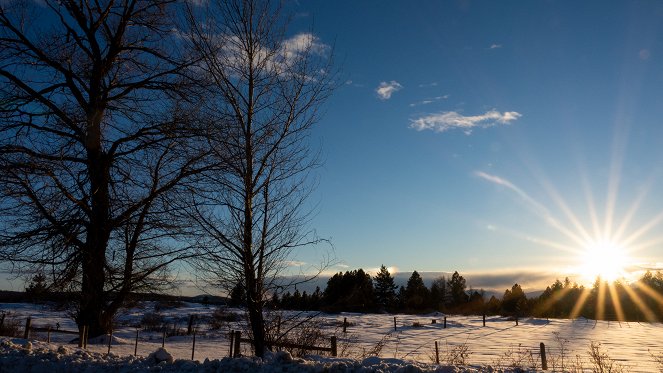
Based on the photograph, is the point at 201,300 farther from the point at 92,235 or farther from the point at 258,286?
the point at 92,235

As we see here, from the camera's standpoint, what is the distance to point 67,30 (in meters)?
12.5

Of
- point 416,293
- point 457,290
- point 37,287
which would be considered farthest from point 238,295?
point 457,290

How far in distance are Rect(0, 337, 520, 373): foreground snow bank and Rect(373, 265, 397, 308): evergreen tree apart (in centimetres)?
8245

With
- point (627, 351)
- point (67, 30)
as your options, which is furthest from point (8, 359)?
point (627, 351)

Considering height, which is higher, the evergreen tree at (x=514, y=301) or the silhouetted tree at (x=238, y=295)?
the silhouetted tree at (x=238, y=295)

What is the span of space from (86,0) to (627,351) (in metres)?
27.7

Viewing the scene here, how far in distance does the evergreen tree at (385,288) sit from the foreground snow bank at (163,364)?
82451 millimetres

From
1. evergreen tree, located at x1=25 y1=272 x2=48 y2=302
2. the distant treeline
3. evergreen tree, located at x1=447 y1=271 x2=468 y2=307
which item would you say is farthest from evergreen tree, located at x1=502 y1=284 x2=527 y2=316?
evergreen tree, located at x1=25 y1=272 x2=48 y2=302

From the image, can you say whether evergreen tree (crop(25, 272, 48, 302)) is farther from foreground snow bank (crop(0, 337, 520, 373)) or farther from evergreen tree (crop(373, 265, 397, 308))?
evergreen tree (crop(373, 265, 397, 308))

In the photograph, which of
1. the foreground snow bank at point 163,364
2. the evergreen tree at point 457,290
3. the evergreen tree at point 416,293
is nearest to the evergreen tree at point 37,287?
the foreground snow bank at point 163,364

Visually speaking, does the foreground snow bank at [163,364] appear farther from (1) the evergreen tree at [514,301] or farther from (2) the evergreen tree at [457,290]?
(2) the evergreen tree at [457,290]

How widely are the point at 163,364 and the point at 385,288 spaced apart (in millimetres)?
85283

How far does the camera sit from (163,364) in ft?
26.4

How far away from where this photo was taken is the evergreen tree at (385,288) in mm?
89375
